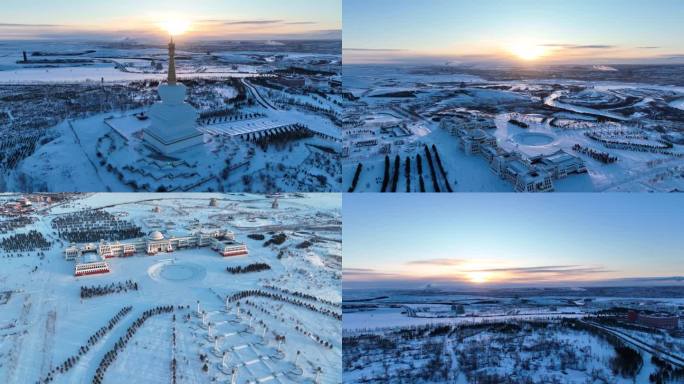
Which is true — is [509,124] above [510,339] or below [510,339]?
above

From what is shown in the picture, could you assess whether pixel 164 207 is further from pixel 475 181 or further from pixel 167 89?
pixel 475 181

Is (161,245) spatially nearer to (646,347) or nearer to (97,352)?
(97,352)

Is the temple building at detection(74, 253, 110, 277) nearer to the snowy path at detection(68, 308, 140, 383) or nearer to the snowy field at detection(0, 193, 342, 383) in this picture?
the snowy field at detection(0, 193, 342, 383)

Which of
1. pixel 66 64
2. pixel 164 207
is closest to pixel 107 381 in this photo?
pixel 164 207

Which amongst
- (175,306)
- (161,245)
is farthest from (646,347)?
(161,245)

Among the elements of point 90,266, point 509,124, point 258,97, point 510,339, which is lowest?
point 510,339

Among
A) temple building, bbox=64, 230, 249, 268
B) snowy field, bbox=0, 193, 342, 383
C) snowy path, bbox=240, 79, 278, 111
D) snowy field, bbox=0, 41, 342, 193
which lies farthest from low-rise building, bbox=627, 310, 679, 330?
snowy path, bbox=240, 79, 278, 111
